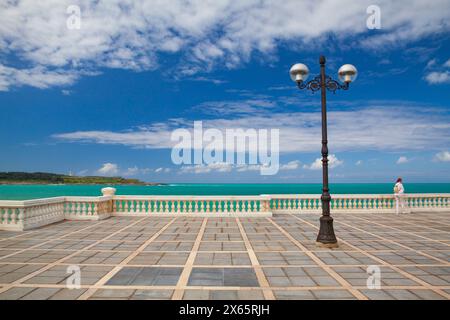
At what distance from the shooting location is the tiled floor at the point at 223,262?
516 cm

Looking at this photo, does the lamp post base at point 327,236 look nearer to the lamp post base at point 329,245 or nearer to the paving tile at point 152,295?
the lamp post base at point 329,245

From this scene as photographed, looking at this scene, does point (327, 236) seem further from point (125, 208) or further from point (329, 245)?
point (125, 208)

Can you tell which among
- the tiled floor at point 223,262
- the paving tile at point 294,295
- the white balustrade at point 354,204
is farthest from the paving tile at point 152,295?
the white balustrade at point 354,204

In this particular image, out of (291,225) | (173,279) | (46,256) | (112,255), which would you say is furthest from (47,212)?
(291,225)

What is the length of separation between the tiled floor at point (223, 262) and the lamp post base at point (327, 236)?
0.25m

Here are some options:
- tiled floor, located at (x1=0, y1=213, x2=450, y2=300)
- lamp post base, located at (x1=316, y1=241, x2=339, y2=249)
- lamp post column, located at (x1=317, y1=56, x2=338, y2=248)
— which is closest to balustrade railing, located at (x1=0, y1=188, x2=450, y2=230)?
tiled floor, located at (x1=0, y1=213, x2=450, y2=300)

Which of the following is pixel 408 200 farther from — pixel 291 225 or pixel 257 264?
pixel 257 264

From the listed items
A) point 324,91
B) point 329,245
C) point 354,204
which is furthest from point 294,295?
point 354,204

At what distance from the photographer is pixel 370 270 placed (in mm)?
6273

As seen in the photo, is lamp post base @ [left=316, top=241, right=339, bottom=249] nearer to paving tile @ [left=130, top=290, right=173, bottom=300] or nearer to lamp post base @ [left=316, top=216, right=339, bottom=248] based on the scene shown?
lamp post base @ [left=316, top=216, right=339, bottom=248]

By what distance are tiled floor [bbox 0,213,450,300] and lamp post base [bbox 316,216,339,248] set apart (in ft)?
0.82
